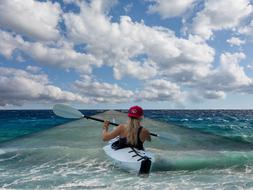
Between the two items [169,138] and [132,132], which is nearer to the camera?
[132,132]

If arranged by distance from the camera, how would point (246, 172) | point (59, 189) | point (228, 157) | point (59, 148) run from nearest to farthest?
point (59, 189) → point (246, 172) → point (228, 157) → point (59, 148)

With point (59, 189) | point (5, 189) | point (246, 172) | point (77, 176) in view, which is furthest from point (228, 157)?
point (5, 189)

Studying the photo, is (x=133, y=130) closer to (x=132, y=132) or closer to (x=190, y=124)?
(x=132, y=132)

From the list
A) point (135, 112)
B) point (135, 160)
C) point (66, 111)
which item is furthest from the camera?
point (66, 111)

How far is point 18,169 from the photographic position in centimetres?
978

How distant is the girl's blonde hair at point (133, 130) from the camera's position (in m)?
7.84

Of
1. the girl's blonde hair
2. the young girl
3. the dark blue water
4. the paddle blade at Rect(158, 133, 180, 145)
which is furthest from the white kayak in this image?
the dark blue water

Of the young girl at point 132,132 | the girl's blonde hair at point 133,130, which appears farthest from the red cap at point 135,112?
the girl's blonde hair at point 133,130

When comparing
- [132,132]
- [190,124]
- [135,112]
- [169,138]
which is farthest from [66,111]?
[190,124]

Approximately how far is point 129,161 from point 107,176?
0.94 metres

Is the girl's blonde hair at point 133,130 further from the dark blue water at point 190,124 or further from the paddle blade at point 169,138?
the dark blue water at point 190,124

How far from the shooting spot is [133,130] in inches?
314

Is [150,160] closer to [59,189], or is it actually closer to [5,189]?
[59,189]

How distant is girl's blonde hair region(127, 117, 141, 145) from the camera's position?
25.7ft
